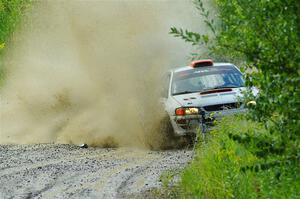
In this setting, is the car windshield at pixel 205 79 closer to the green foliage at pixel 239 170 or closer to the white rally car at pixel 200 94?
the white rally car at pixel 200 94

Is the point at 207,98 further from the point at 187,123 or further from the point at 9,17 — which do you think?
the point at 9,17

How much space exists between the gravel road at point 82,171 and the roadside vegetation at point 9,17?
18.3 meters

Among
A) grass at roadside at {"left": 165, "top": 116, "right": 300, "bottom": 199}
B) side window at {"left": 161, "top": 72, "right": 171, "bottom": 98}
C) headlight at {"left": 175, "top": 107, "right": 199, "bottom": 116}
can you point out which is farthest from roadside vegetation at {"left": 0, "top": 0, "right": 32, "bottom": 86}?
grass at roadside at {"left": 165, "top": 116, "right": 300, "bottom": 199}

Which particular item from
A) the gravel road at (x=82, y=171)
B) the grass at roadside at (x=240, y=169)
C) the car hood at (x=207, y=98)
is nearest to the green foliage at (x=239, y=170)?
the grass at roadside at (x=240, y=169)

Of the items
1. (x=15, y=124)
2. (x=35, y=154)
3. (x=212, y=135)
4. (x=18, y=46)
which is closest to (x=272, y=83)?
(x=212, y=135)

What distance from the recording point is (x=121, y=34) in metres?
21.5

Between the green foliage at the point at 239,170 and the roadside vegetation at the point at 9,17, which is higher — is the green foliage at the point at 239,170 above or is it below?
above

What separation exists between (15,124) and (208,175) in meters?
11.8

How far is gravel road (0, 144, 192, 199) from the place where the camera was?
33.4 ft

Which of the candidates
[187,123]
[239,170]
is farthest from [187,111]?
[239,170]

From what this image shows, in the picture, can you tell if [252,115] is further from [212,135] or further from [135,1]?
[135,1]

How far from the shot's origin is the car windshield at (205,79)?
14727mm

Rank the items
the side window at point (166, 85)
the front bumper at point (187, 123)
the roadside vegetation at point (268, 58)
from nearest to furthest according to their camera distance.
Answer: the roadside vegetation at point (268, 58) < the front bumper at point (187, 123) < the side window at point (166, 85)

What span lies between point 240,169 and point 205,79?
376 inches
